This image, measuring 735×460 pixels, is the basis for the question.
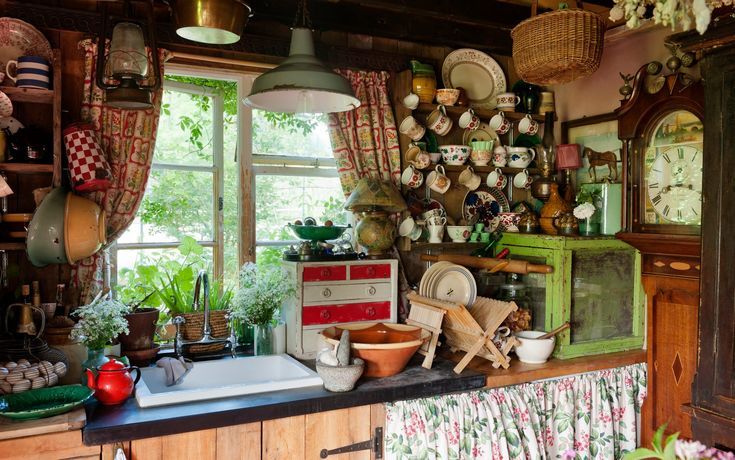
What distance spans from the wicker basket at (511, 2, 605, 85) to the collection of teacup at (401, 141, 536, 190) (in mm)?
795

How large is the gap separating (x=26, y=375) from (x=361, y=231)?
151 centimetres

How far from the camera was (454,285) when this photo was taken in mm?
2959

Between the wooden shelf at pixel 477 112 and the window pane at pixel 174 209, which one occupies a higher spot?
the wooden shelf at pixel 477 112

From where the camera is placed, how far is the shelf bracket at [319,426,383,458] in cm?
221

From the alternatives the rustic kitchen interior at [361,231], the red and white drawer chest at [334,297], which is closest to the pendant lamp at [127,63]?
the rustic kitchen interior at [361,231]

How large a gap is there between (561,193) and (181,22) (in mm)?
2217

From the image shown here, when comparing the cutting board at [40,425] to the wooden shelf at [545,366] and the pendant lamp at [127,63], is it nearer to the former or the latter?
the pendant lamp at [127,63]

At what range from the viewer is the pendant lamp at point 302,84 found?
6.03 ft

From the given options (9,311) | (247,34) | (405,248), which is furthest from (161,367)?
(247,34)

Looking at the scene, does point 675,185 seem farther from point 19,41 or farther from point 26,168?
point 19,41

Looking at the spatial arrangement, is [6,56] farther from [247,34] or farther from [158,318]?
[158,318]

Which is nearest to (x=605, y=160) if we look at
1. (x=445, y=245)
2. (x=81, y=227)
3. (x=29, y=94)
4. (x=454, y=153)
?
(x=454, y=153)

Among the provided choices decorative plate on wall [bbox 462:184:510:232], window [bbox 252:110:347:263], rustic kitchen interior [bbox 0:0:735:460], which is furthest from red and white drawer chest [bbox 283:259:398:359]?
decorative plate on wall [bbox 462:184:510:232]

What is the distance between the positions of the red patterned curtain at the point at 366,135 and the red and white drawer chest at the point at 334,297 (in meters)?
0.44
